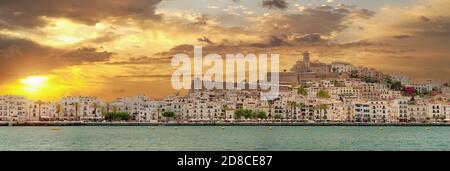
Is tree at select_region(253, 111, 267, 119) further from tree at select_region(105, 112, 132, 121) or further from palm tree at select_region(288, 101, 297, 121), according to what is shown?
tree at select_region(105, 112, 132, 121)

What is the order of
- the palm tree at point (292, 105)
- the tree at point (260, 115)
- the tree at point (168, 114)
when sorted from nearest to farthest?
the palm tree at point (292, 105) → the tree at point (168, 114) → the tree at point (260, 115)

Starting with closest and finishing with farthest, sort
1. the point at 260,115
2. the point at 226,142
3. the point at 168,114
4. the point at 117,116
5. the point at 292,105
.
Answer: the point at 226,142, the point at 292,105, the point at 168,114, the point at 260,115, the point at 117,116

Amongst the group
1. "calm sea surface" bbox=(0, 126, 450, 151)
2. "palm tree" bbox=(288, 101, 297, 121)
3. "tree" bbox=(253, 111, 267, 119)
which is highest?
"palm tree" bbox=(288, 101, 297, 121)

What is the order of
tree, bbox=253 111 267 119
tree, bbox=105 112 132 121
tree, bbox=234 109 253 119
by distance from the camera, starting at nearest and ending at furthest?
tree, bbox=234 109 253 119 < tree, bbox=253 111 267 119 < tree, bbox=105 112 132 121

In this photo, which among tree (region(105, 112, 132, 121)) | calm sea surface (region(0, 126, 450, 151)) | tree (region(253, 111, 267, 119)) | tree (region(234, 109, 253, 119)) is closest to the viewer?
calm sea surface (region(0, 126, 450, 151))

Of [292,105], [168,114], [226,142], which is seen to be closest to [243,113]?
[168,114]

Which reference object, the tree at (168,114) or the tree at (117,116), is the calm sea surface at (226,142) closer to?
the tree at (168,114)

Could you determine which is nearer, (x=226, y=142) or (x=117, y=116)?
(x=226, y=142)

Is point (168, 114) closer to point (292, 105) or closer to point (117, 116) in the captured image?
point (117, 116)

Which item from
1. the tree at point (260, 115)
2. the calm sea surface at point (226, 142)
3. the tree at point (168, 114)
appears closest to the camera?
the calm sea surface at point (226, 142)

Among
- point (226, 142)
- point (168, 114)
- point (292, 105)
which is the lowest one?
point (226, 142)

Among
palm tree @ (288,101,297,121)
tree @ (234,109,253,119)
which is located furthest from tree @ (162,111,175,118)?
palm tree @ (288,101,297,121)

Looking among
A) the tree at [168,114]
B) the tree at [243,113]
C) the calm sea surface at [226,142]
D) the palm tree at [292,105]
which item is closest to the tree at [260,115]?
the tree at [243,113]
